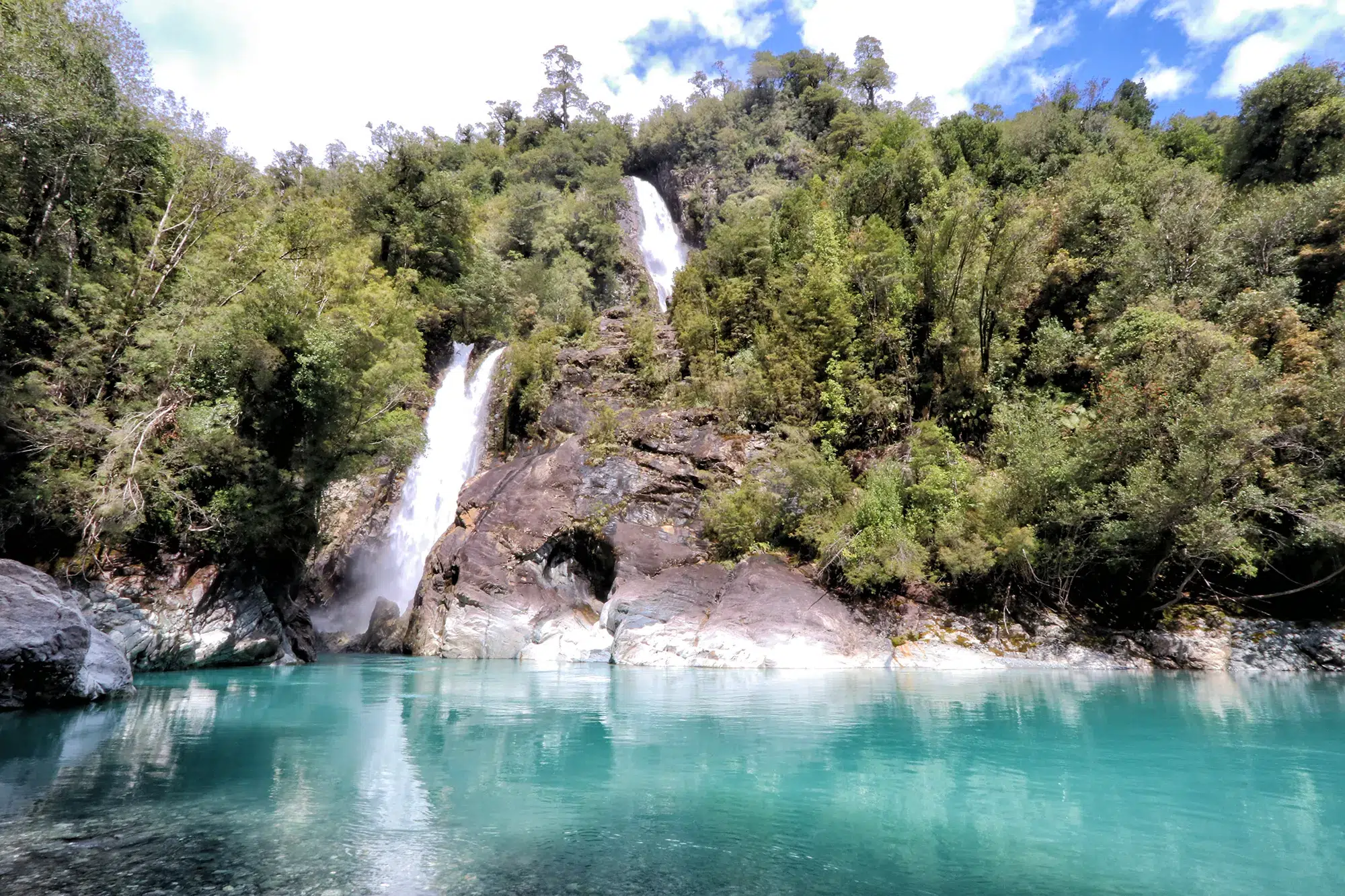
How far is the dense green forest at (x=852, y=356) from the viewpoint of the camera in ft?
50.4

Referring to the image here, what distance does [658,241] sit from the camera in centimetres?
4769

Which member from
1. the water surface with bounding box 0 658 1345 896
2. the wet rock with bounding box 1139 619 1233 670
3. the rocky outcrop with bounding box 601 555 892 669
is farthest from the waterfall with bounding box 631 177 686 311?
the water surface with bounding box 0 658 1345 896

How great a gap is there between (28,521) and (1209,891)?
2041 centimetres

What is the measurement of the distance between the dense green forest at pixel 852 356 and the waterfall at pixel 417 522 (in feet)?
9.52

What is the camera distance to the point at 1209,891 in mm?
4000

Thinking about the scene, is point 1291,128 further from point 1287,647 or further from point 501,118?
point 501,118

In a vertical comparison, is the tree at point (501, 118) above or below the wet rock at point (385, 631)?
above

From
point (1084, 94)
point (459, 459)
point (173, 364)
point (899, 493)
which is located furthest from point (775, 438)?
point (1084, 94)

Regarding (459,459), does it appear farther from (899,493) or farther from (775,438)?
(899,493)

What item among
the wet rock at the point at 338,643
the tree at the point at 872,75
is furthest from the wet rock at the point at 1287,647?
the tree at the point at 872,75

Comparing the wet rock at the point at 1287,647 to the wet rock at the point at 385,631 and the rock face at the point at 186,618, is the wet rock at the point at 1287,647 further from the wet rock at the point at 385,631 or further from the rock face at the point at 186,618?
the rock face at the point at 186,618

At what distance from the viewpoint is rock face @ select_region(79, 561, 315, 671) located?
15.1 m

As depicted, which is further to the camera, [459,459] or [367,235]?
[367,235]

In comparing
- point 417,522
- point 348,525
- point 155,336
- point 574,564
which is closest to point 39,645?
point 155,336
